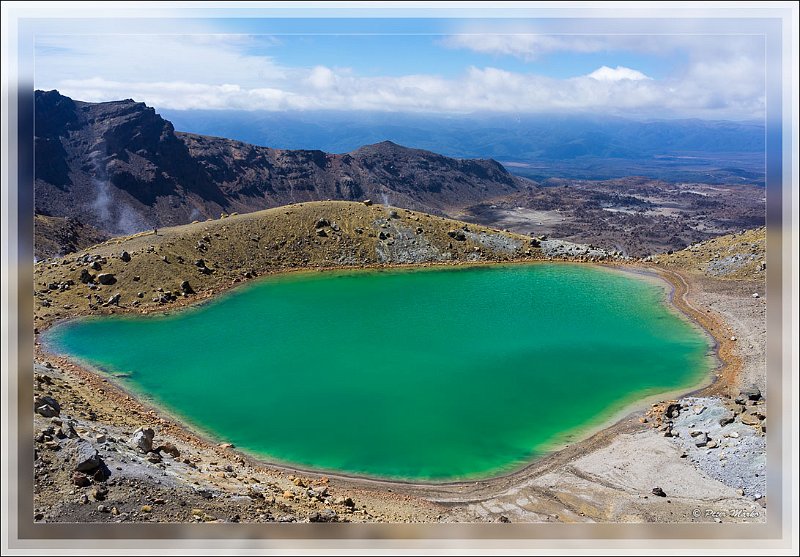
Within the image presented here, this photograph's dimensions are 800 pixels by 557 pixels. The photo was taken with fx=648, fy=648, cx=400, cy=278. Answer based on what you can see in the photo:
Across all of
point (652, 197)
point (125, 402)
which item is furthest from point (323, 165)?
point (125, 402)

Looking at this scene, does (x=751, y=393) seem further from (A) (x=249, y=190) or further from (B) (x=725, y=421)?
(A) (x=249, y=190)

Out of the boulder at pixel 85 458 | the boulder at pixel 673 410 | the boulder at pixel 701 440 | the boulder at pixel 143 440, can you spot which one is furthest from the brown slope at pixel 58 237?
the boulder at pixel 701 440

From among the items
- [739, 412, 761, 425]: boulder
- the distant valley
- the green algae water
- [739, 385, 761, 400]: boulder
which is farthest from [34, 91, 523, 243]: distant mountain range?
[739, 412, 761, 425]: boulder

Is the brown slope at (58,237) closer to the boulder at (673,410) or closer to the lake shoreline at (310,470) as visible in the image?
the lake shoreline at (310,470)

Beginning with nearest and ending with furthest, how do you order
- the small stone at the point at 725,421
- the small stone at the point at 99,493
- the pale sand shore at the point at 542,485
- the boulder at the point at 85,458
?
the small stone at the point at 99,493, the boulder at the point at 85,458, the pale sand shore at the point at 542,485, the small stone at the point at 725,421

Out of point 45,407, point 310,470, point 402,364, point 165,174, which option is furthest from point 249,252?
point 165,174

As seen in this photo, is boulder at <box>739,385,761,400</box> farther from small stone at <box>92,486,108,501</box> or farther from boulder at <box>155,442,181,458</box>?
small stone at <box>92,486,108,501</box>
